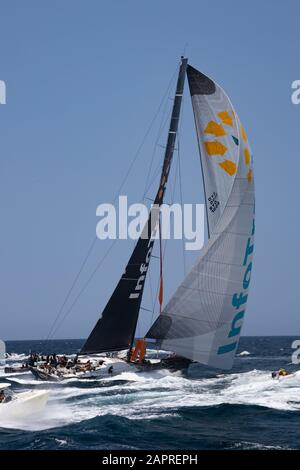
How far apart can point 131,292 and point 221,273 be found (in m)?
8.93

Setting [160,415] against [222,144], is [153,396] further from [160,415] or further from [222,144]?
[222,144]

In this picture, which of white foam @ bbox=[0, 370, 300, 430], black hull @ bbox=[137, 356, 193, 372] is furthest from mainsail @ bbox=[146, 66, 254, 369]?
black hull @ bbox=[137, 356, 193, 372]

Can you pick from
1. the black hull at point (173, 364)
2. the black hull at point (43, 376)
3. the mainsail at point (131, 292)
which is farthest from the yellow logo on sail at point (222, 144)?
the black hull at point (43, 376)

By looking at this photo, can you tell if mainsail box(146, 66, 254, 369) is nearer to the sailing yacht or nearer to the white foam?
the sailing yacht

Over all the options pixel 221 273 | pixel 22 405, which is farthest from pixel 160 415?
pixel 221 273

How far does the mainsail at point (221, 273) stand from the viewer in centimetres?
3650

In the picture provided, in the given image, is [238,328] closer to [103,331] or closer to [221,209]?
[221,209]

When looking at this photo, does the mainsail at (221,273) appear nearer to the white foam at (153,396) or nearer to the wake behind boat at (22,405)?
the white foam at (153,396)

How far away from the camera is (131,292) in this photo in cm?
4338

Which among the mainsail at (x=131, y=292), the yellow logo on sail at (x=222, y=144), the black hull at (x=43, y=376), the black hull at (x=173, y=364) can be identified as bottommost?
the black hull at (x=43, y=376)

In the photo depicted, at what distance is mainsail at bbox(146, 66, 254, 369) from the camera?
3650 centimetres

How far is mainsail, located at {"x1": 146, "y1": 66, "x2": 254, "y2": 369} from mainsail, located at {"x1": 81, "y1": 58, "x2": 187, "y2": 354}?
14.6 ft

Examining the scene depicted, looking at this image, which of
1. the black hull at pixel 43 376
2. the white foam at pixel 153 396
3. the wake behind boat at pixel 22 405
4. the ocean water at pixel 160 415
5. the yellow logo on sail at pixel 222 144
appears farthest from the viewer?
the black hull at pixel 43 376
